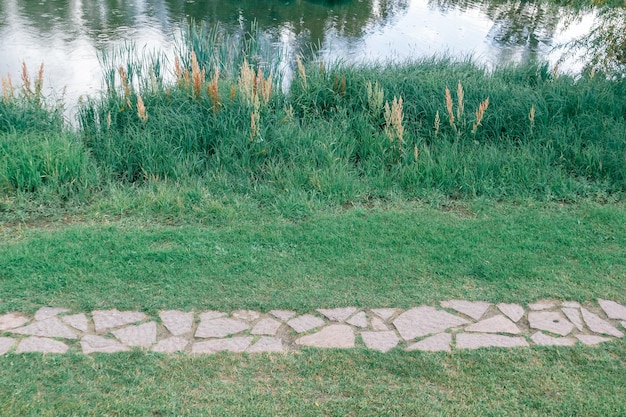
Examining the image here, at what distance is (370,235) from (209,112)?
226 cm

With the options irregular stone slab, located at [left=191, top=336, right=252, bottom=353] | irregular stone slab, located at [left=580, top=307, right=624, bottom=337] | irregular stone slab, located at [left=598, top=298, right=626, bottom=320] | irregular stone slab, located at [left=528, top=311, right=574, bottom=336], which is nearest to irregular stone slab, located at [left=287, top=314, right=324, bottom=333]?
irregular stone slab, located at [left=191, top=336, right=252, bottom=353]

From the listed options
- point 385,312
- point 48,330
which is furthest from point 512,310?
point 48,330

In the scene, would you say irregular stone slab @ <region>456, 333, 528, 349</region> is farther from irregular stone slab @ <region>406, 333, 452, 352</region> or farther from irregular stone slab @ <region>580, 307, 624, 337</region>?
irregular stone slab @ <region>580, 307, 624, 337</region>

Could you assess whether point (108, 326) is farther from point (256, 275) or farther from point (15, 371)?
point (256, 275)

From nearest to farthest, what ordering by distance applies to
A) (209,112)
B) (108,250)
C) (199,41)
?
(108,250) → (209,112) → (199,41)

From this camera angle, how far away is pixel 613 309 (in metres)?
3.48

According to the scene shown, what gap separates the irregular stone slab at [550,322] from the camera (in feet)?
10.7

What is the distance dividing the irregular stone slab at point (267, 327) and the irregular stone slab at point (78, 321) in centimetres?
85

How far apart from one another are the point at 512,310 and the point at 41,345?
245 cm

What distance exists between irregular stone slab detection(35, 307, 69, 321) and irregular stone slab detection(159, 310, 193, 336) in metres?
0.53

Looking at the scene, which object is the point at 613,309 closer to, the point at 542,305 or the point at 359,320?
the point at 542,305

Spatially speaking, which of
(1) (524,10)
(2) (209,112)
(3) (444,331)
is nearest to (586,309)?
(3) (444,331)

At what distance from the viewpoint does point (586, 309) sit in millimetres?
3477

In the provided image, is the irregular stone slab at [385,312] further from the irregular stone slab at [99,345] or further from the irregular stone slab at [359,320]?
the irregular stone slab at [99,345]
